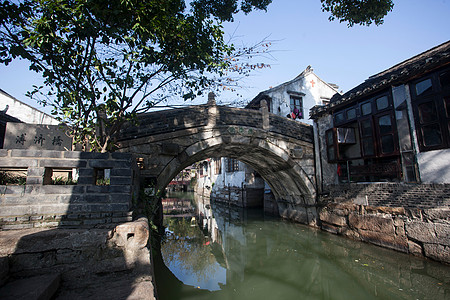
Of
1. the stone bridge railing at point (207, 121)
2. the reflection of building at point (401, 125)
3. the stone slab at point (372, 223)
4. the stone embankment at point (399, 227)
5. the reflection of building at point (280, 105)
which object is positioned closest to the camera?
the stone embankment at point (399, 227)

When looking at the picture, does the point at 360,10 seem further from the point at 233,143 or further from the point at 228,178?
the point at 228,178

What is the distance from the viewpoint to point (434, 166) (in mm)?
5102

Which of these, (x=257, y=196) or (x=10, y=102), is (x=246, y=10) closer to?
(x=257, y=196)

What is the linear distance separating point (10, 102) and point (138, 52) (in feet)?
37.4

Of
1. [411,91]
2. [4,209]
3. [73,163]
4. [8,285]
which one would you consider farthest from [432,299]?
[4,209]

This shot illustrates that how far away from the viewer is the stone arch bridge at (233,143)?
634 centimetres

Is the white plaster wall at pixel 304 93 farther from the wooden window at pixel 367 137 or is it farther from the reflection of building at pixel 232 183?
the wooden window at pixel 367 137

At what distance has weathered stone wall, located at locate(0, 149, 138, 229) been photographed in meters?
3.01

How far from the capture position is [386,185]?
6.05 meters

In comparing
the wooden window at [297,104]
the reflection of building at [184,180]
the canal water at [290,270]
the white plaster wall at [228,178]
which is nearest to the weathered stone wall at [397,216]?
the canal water at [290,270]

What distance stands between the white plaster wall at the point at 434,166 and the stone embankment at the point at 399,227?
2.27ft

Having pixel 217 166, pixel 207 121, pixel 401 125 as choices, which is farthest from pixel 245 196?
pixel 401 125

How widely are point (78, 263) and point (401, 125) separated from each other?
23.3 ft

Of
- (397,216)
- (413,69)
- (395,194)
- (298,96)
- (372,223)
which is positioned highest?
(298,96)
